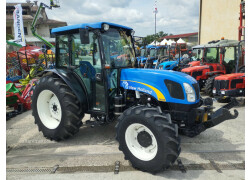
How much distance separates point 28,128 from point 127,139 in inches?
117

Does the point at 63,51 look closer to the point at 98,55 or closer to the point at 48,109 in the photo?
the point at 98,55

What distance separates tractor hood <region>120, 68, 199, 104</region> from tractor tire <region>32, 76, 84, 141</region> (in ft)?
3.70

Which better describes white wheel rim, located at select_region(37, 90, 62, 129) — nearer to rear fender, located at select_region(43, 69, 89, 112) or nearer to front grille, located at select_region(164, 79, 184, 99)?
rear fender, located at select_region(43, 69, 89, 112)

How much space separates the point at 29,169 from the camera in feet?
10.3

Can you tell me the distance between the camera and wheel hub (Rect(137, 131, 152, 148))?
2992mm

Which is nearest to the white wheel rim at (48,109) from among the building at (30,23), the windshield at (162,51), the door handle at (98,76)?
the door handle at (98,76)

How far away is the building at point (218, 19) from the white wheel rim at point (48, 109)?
1640 centimetres

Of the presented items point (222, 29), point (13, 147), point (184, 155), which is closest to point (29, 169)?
point (13, 147)

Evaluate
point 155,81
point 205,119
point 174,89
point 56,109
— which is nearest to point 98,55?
point 155,81

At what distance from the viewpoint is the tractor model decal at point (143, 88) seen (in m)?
3.35

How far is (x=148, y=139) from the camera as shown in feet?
9.81

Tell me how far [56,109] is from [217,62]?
22.6 ft

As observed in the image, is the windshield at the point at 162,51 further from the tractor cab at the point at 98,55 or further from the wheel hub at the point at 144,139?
the wheel hub at the point at 144,139

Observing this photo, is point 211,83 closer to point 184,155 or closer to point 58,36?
point 184,155
